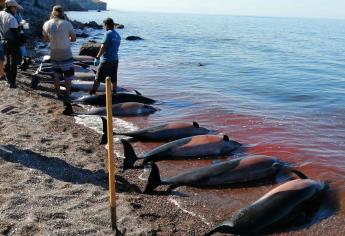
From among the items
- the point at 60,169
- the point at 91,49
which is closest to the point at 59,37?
the point at 60,169

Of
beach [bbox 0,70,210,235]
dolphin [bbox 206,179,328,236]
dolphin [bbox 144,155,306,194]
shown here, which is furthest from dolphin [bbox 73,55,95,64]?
dolphin [bbox 206,179,328,236]

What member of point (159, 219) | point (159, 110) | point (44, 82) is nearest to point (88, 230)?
point (159, 219)

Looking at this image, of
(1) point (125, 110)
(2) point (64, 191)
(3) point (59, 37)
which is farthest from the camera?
(1) point (125, 110)

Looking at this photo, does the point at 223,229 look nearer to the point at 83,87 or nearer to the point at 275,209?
the point at 275,209

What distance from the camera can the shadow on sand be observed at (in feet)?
25.0

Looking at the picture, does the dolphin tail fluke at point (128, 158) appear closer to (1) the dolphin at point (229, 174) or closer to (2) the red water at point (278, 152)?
(2) the red water at point (278, 152)

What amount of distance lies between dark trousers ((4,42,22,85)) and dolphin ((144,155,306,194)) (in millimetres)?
7819

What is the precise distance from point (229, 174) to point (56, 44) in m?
6.66

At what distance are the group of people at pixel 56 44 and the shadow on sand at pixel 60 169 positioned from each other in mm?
4609

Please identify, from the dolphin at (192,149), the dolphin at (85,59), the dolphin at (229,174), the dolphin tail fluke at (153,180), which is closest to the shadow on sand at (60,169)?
the dolphin tail fluke at (153,180)

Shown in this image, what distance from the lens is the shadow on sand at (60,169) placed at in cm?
761

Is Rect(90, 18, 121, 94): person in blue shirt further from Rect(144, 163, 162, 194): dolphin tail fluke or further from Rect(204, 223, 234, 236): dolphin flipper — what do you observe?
Rect(204, 223, 234, 236): dolphin flipper

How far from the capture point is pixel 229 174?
8188mm

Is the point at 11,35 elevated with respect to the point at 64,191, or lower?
elevated
